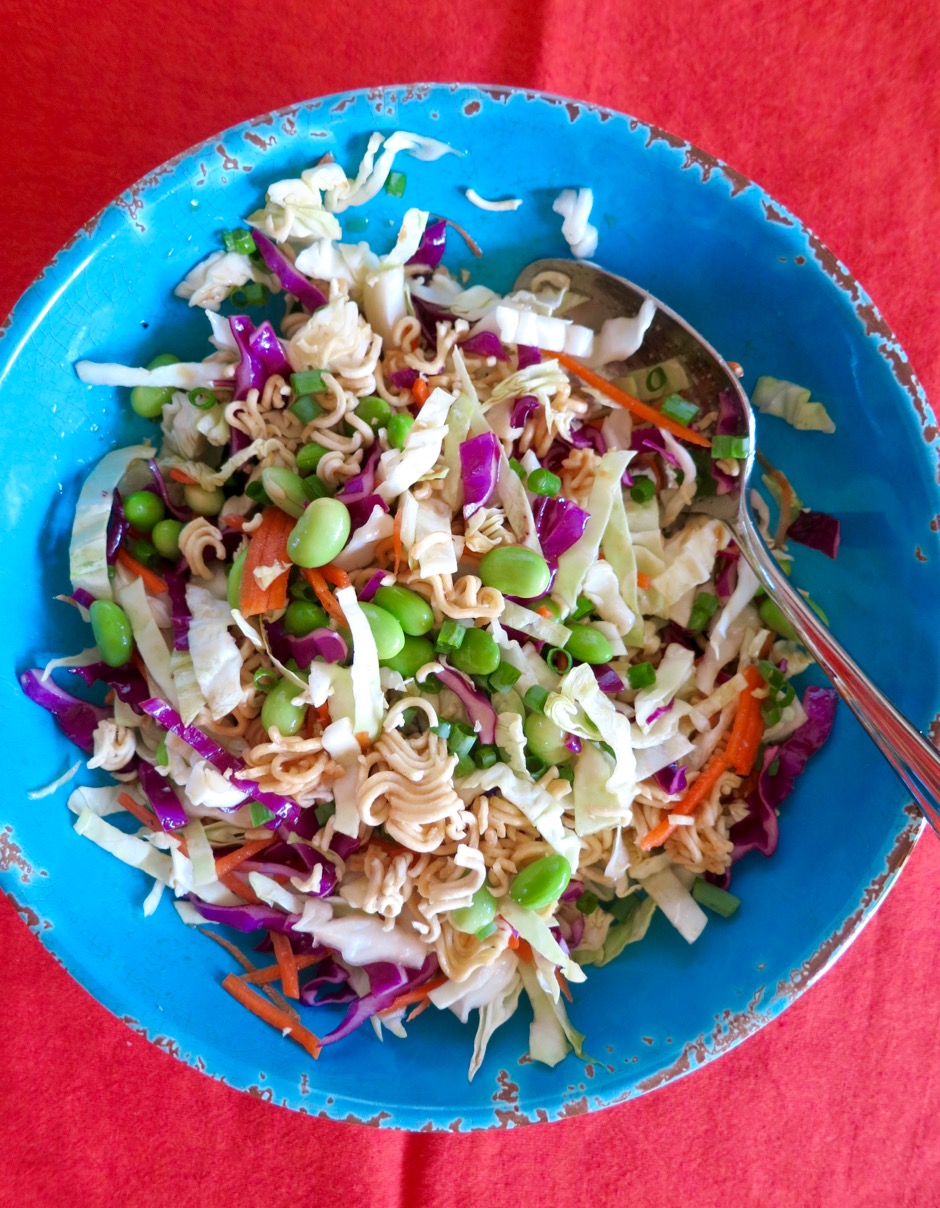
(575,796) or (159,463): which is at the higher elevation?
(159,463)

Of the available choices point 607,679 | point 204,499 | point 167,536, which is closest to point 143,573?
point 167,536

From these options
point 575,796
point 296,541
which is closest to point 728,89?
point 296,541

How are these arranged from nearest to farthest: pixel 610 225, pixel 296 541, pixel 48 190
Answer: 1. pixel 296 541
2. pixel 610 225
3. pixel 48 190

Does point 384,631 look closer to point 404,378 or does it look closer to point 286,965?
point 404,378

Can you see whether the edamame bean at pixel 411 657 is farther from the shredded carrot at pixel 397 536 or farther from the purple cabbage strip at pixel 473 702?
the shredded carrot at pixel 397 536

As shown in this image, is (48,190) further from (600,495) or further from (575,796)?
(575,796)

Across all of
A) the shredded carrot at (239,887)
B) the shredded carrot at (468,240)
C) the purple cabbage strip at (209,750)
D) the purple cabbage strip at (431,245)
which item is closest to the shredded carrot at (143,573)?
the purple cabbage strip at (209,750)

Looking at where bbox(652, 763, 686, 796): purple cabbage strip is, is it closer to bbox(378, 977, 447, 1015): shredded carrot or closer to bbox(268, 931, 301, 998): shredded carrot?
bbox(378, 977, 447, 1015): shredded carrot
